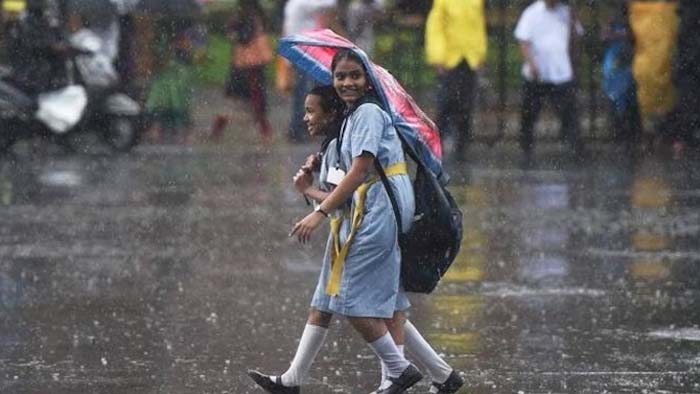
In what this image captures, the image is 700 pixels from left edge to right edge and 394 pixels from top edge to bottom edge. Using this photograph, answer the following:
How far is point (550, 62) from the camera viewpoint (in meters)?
21.0

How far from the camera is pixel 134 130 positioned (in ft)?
71.4

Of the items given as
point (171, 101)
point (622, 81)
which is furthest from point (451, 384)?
point (171, 101)

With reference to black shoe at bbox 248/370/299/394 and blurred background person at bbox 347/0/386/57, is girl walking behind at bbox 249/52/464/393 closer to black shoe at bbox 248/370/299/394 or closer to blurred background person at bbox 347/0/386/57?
black shoe at bbox 248/370/299/394

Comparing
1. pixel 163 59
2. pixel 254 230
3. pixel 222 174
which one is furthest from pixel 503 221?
pixel 163 59

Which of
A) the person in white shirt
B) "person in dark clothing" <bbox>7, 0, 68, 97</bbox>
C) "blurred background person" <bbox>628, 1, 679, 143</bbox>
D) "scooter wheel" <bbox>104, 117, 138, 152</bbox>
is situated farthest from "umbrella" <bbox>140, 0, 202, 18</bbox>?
"blurred background person" <bbox>628, 1, 679, 143</bbox>

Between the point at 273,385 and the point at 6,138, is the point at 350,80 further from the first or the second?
the point at 6,138

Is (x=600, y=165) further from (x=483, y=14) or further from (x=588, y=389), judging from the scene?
(x=588, y=389)

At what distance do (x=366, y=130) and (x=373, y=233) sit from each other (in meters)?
0.37

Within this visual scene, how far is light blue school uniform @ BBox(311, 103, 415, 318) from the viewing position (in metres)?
7.32

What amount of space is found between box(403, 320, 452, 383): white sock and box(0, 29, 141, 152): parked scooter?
13.9 m

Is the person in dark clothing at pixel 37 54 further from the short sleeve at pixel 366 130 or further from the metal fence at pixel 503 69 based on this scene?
the short sleeve at pixel 366 130

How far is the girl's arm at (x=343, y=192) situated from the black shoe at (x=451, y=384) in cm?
83

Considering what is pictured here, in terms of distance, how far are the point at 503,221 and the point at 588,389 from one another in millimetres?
6515

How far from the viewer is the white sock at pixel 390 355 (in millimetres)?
7457
